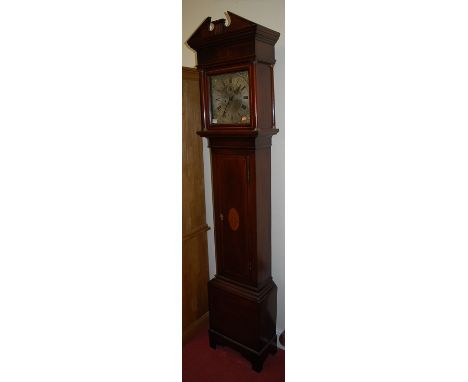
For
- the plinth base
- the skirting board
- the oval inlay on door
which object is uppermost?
the oval inlay on door

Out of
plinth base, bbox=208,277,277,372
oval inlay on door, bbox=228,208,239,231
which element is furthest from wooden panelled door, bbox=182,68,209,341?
oval inlay on door, bbox=228,208,239,231

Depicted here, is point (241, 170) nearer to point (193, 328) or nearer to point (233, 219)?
point (233, 219)

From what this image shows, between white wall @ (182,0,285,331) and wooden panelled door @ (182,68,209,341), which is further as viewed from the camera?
wooden panelled door @ (182,68,209,341)

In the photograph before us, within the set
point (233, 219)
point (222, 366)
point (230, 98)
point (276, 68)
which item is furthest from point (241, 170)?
point (222, 366)

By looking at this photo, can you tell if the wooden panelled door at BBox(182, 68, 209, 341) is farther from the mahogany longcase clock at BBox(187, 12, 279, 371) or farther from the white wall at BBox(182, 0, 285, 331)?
the mahogany longcase clock at BBox(187, 12, 279, 371)

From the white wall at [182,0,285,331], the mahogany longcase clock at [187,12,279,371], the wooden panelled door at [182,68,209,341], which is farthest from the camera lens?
the wooden panelled door at [182,68,209,341]

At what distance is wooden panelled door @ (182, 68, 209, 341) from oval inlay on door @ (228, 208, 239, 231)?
426 mm

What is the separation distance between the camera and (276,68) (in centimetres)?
214

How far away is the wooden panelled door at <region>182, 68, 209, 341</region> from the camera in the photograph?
242cm
